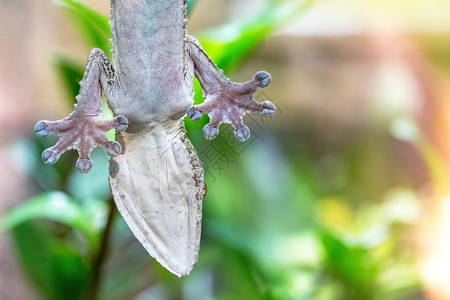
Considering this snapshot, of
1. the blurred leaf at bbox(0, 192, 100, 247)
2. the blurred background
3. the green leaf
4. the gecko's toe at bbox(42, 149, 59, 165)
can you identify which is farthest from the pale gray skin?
the green leaf

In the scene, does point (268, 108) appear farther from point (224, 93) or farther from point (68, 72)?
point (68, 72)

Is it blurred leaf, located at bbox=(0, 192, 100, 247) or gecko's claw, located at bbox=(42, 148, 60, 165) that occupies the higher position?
gecko's claw, located at bbox=(42, 148, 60, 165)

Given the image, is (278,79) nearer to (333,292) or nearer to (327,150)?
(327,150)

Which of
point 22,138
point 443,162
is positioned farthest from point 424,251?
point 22,138

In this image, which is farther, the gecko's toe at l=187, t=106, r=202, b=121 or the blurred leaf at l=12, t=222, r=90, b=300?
the blurred leaf at l=12, t=222, r=90, b=300

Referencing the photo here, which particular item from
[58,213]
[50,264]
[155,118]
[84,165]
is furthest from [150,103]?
[50,264]

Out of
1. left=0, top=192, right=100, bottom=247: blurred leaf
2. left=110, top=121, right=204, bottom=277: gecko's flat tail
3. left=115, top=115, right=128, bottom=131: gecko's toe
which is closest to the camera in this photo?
left=115, top=115, right=128, bottom=131: gecko's toe

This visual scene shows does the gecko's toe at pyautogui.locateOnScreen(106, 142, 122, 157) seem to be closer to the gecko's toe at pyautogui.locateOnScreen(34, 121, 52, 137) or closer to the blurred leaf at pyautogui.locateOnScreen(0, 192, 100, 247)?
the gecko's toe at pyautogui.locateOnScreen(34, 121, 52, 137)

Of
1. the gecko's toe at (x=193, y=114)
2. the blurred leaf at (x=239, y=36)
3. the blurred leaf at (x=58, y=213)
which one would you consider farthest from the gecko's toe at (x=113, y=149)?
the blurred leaf at (x=58, y=213)
